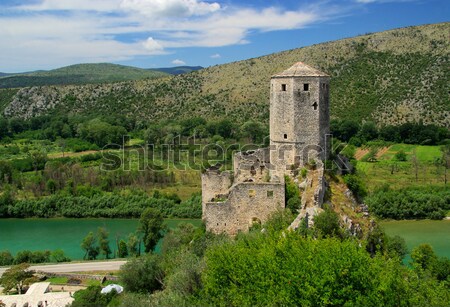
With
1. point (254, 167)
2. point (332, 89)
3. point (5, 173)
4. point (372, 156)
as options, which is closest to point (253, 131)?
point (372, 156)

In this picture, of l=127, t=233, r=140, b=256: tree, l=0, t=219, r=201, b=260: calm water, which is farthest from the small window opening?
l=0, t=219, r=201, b=260: calm water

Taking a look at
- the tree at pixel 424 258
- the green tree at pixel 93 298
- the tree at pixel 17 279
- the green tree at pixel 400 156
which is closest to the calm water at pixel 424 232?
the tree at pixel 424 258

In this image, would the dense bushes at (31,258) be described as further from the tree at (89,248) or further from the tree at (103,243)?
the tree at (103,243)

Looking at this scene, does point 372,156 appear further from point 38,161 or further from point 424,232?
point 38,161

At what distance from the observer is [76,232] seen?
50.6 m

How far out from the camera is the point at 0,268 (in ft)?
120

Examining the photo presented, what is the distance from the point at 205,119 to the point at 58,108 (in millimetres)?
41724

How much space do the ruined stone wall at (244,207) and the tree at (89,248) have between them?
2045 cm

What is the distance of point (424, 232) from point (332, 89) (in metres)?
44.7

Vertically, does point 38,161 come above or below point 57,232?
above

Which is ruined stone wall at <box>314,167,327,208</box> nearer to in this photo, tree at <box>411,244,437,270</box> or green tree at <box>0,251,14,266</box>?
tree at <box>411,244,437,270</box>

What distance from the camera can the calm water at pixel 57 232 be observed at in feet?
148

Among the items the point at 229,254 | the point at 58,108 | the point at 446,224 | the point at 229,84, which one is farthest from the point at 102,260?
the point at 58,108

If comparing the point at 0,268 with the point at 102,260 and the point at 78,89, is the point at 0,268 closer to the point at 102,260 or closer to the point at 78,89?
the point at 102,260
